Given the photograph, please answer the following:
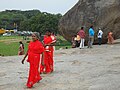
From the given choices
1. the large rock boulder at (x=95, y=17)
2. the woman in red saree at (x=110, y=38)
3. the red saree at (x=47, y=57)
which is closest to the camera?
the red saree at (x=47, y=57)

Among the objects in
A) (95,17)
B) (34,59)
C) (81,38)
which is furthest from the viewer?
(95,17)

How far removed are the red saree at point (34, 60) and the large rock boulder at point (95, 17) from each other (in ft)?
49.2

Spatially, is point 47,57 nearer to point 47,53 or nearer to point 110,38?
point 47,53

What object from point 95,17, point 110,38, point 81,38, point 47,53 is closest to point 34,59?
point 47,53

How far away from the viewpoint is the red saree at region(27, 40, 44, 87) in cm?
877

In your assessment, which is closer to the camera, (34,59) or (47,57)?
(34,59)

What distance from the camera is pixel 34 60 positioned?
886 cm

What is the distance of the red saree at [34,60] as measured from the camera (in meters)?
8.77

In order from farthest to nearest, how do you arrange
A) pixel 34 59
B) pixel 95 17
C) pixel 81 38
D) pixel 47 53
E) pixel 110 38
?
pixel 95 17
pixel 110 38
pixel 81 38
pixel 47 53
pixel 34 59

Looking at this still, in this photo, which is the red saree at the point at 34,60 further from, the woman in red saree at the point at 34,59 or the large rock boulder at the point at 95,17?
the large rock boulder at the point at 95,17

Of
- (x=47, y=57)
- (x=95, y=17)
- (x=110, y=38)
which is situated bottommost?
(x=47, y=57)

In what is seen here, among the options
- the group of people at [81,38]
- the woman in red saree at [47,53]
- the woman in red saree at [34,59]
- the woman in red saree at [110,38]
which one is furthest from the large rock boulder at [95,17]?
the woman in red saree at [34,59]

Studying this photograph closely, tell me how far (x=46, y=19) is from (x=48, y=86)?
68619 mm

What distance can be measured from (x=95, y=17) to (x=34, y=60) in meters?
15.4
